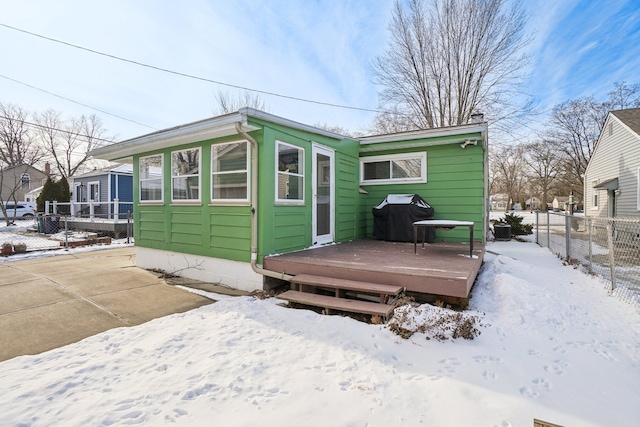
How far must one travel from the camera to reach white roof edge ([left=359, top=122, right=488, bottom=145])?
19.2 ft

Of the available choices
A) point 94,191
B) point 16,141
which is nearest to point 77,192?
point 94,191

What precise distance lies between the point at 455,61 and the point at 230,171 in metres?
14.3

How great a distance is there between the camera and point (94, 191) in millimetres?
17172

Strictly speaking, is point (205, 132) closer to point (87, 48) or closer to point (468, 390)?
point (468, 390)

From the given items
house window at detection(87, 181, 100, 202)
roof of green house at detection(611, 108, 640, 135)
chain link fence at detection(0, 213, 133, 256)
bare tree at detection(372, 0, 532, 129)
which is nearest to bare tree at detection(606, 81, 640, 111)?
roof of green house at detection(611, 108, 640, 135)

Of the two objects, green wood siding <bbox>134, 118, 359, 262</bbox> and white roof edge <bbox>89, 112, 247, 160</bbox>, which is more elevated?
white roof edge <bbox>89, 112, 247, 160</bbox>

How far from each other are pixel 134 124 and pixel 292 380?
19214 millimetres

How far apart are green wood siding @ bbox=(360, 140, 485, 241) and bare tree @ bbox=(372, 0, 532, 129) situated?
10197 mm

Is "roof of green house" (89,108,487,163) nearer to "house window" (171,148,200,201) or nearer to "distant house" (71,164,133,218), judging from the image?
"house window" (171,148,200,201)

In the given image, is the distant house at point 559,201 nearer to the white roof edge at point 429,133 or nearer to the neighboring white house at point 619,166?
the neighboring white house at point 619,166

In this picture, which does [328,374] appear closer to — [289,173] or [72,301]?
[289,173]

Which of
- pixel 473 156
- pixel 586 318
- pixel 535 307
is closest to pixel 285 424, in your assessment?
pixel 535 307

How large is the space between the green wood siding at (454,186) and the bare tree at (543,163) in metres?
27.0

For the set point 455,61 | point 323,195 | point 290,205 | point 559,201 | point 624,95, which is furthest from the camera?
point 559,201
